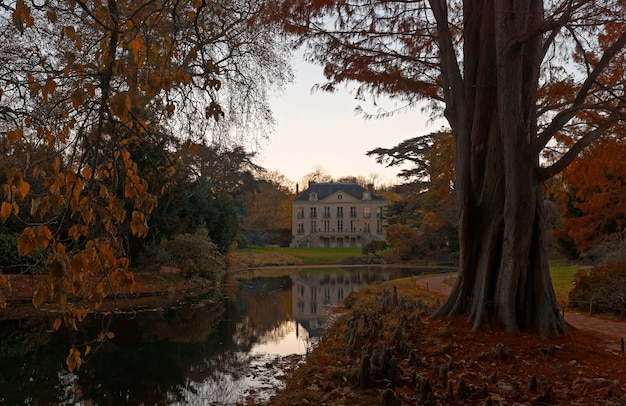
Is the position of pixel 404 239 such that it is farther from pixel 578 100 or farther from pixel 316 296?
pixel 578 100

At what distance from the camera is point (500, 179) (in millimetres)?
8531

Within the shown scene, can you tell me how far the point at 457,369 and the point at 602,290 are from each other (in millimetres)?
6791

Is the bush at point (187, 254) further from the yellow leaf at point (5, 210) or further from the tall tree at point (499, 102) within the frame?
the yellow leaf at point (5, 210)

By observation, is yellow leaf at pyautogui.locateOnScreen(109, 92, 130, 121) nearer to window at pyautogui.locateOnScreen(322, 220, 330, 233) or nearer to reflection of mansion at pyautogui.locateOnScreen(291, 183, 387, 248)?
reflection of mansion at pyautogui.locateOnScreen(291, 183, 387, 248)

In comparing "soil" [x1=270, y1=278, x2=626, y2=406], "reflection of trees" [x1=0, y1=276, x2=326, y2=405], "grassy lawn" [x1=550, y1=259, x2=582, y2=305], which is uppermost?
"grassy lawn" [x1=550, y1=259, x2=582, y2=305]

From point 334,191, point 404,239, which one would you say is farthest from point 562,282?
point 334,191

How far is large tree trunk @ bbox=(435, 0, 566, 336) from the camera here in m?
7.95

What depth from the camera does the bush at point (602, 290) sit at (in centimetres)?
1112

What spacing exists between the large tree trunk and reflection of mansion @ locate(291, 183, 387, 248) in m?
53.4

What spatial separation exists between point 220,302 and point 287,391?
10.8 meters

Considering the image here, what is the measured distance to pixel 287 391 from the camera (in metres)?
6.60

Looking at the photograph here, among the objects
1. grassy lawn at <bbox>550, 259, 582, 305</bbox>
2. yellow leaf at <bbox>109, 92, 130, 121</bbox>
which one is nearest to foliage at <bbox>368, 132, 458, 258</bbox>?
grassy lawn at <bbox>550, 259, 582, 305</bbox>

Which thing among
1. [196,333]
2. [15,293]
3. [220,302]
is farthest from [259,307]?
[15,293]

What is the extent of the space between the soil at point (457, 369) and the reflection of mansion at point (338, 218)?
53703 mm
